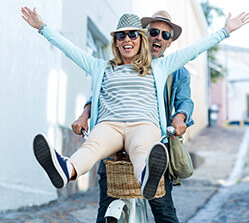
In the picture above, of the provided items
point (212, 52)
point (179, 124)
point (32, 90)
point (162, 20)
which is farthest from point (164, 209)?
point (212, 52)

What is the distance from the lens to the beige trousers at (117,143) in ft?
7.64

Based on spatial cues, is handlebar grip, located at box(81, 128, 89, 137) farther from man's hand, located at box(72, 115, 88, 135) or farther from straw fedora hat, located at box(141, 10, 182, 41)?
straw fedora hat, located at box(141, 10, 182, 41)

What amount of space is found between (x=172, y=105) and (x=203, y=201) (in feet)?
A: 14.1

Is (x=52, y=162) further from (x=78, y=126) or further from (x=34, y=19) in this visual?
(x=34, y=19)

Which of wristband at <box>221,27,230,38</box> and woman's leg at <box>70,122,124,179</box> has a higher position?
wristband at <box>221,27,230,38</box>

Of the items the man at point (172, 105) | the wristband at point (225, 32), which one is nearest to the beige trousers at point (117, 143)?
the man at point (172, 105)

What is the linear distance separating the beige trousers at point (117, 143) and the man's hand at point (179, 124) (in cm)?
11

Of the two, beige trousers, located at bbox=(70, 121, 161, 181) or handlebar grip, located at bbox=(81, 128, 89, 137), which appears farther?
handlebar grip, located at bbox=(81, 128, 89, 137)

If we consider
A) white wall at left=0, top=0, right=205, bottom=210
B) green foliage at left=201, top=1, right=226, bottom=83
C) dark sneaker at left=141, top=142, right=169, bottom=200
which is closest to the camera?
dark sneaker at left=141, top=142, right=169, bottom=200

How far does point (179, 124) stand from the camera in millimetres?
2643

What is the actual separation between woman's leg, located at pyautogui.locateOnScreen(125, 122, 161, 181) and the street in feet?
8.04

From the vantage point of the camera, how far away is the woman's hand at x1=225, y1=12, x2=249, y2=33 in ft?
9.28

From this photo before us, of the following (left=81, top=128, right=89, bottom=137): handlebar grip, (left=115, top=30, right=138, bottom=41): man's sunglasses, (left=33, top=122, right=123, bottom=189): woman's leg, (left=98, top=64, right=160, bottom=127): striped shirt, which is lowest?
(left=33, top=122, right=123, bottom=189): woman's leg

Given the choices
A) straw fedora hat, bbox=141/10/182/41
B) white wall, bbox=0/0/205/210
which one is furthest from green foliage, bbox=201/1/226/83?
straw fedora hat, bbox=141/10/182/41
